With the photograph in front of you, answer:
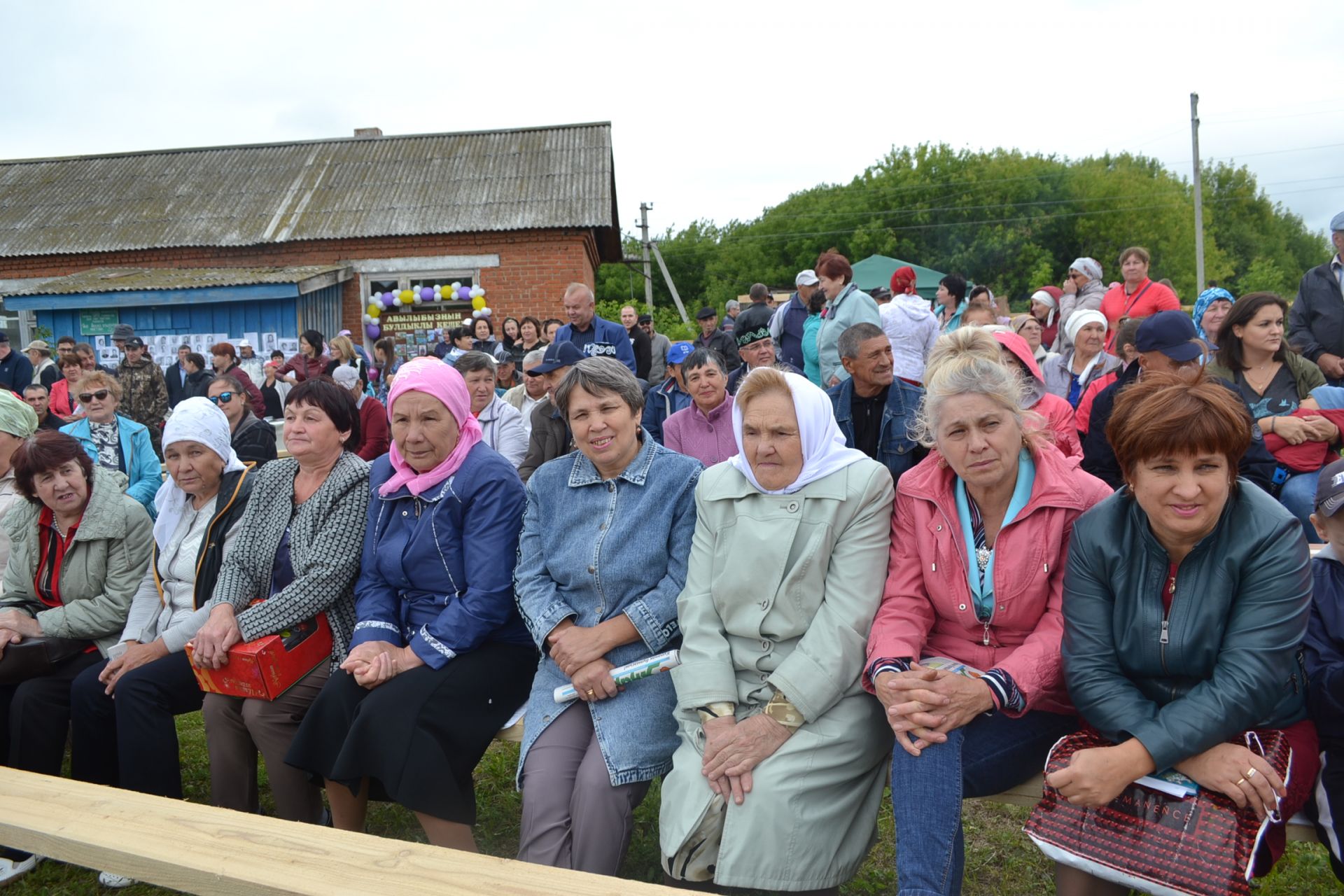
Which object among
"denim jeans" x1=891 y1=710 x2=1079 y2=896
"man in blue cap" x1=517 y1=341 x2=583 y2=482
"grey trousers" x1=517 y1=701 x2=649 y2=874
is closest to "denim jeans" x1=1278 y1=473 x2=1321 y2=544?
"denim jeans" x1=891 y1=710 x2=1079 y2=896

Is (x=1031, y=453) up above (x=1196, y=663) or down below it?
above

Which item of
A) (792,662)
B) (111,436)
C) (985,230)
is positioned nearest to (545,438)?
(111,436)

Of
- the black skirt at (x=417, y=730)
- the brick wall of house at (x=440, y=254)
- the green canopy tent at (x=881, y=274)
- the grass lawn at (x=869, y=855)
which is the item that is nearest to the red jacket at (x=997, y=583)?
the grass lawn at (x=869, y=855)

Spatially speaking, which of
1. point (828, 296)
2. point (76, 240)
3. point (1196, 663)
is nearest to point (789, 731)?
point (1196, 663)

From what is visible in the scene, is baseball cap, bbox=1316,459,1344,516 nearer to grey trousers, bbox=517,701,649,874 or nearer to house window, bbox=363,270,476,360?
grey trousers, bbox=517,701,649,874

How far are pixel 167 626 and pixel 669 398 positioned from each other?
3265 mm

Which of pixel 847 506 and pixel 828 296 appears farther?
pixel 828 296

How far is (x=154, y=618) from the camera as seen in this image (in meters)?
3.71

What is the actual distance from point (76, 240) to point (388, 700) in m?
18.5

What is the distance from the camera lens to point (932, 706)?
7.29ft

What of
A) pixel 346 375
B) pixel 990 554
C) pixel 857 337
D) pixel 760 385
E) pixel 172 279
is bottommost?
pixel 990 554

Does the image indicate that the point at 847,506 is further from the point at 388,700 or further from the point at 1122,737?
the point at 388,700

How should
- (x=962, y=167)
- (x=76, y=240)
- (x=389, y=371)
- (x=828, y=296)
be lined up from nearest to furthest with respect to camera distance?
(x=828, y=296), (x=389, y=371), (x=76, y=240), (x=962, y=167)

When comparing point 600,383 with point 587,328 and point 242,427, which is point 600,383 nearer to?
point 242,427
